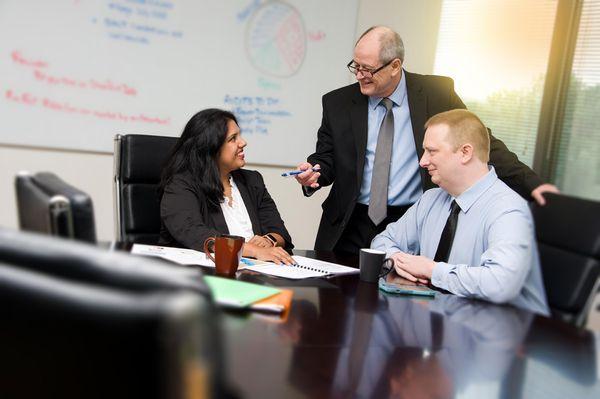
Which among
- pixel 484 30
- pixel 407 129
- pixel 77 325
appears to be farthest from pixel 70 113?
pixel 77 325

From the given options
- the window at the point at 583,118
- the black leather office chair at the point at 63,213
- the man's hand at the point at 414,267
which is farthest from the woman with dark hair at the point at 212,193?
the window at the point at 583,118

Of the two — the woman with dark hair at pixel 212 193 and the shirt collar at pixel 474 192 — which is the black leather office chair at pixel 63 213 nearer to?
the woman with dark hair at pixel 212 193

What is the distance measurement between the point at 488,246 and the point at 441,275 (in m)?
0.20

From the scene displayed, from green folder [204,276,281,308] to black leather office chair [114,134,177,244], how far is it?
3.45 feet

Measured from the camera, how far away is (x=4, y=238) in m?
0.48

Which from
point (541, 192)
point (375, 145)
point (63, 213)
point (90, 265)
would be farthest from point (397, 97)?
point (90, 265)

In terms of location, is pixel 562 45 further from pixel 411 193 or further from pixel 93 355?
pixel 93 355

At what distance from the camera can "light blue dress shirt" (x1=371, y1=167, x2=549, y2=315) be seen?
1674 mm

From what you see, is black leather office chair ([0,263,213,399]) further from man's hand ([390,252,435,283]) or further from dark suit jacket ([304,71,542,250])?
dark suit jacket ([304,71,542,250])

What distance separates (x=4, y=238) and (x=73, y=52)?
3.08m

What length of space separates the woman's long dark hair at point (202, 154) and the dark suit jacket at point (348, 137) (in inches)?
15.6

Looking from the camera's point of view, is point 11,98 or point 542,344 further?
point 11,98

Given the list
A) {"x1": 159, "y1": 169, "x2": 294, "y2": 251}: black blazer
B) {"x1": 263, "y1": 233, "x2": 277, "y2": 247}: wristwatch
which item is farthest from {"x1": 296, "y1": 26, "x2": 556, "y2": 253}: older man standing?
{"x1": 263, "y1": 233, "x2": 277, "y2": 247}: wristwatch

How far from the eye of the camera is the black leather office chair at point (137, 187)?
7.91 ft
